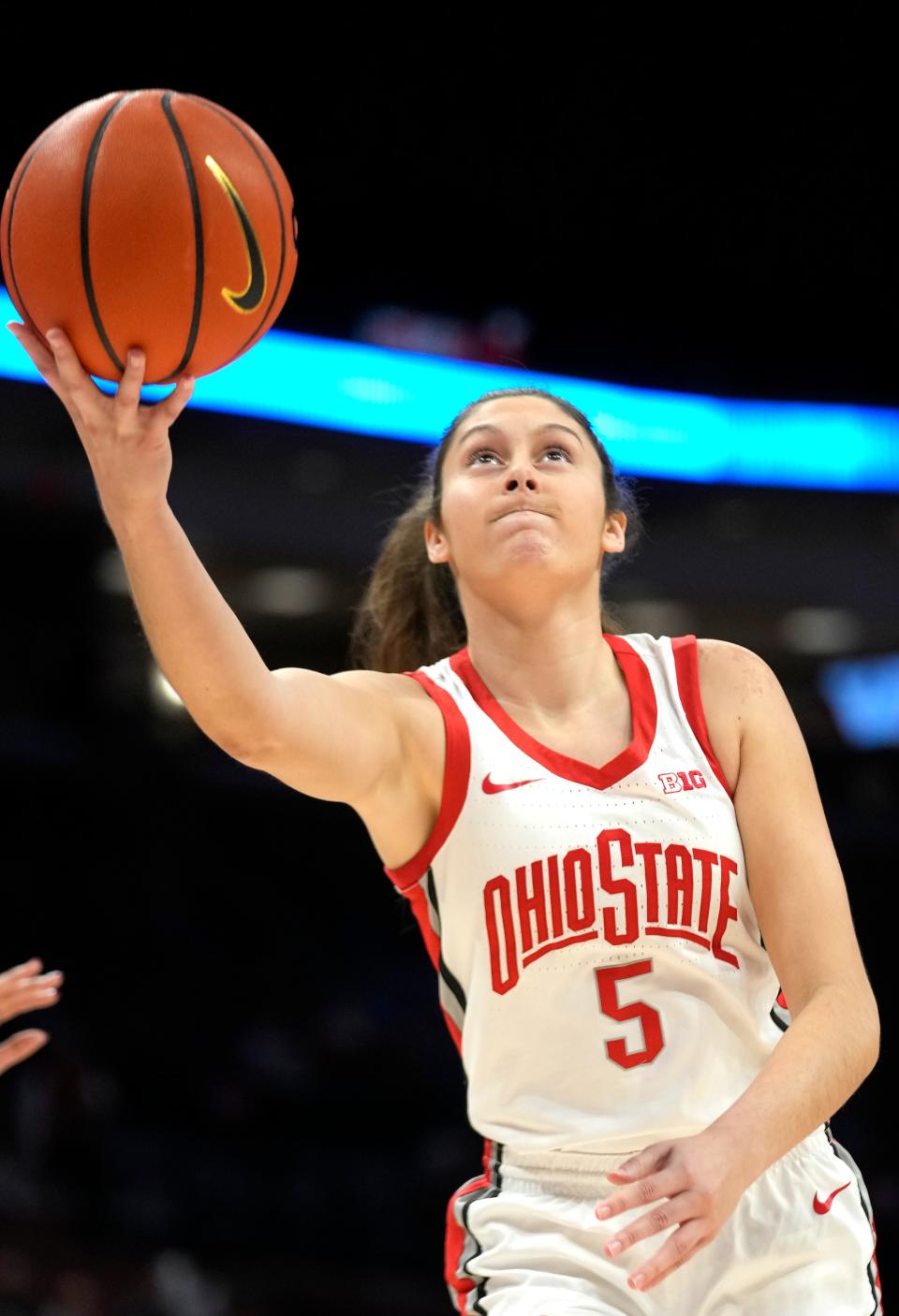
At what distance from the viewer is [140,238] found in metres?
2.26

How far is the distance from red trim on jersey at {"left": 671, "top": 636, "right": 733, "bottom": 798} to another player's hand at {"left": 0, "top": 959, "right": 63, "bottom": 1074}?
A: 1193 mm

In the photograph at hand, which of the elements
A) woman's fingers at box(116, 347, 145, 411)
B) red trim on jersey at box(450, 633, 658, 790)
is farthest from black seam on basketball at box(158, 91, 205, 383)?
red trim on jersey at box(450, 633, 658, 790)

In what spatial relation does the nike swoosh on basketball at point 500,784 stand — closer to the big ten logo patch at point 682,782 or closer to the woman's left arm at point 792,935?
the big ten logo patch at point 682,782

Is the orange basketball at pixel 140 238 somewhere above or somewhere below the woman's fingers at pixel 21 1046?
above

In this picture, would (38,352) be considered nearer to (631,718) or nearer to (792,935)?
(631,718)

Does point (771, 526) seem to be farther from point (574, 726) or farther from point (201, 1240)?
point (574, 726)

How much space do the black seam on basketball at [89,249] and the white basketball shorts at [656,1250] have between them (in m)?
1.48

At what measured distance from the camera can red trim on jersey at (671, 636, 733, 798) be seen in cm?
279

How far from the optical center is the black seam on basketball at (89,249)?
7.29ft

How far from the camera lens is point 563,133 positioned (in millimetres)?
11766

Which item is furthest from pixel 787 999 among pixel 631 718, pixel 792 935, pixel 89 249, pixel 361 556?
pixel 361 556

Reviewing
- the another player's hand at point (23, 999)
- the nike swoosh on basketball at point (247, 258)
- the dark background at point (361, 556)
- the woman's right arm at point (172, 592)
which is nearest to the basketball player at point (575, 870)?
the woman's right arm at point (172, 592)

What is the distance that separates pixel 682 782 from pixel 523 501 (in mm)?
585

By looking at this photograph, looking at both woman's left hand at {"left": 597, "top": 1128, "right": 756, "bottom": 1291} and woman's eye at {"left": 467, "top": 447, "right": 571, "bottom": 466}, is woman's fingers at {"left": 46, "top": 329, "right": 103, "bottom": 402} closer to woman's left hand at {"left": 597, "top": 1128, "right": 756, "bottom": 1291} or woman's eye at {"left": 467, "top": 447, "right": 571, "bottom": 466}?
woman's eye at {"left": 467, "top": 447, "right": 571, "bottom": 466}
